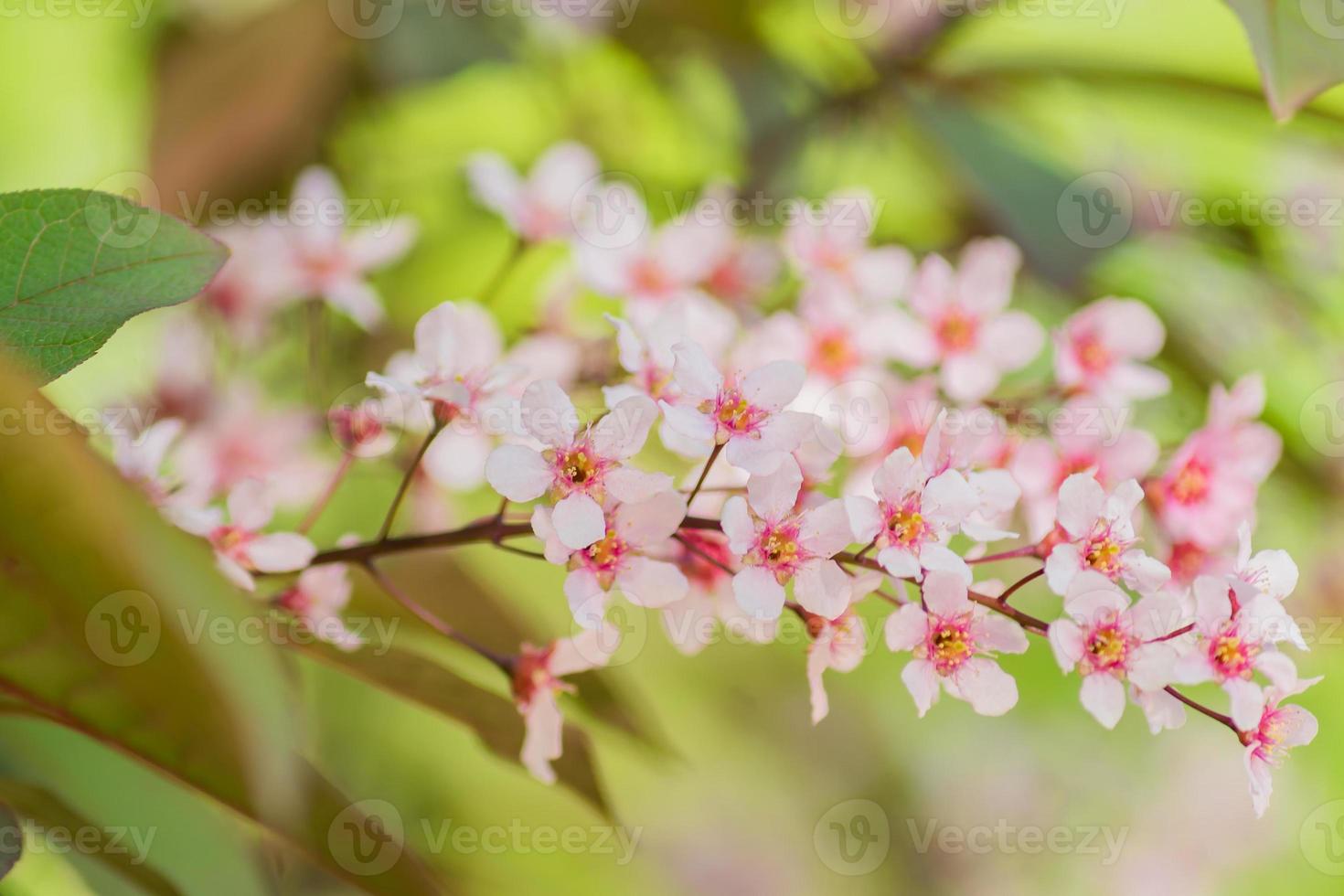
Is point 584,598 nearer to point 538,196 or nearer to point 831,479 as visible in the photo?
point 831,479

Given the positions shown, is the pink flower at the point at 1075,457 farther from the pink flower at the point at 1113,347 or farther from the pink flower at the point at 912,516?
the pink flower at the point at 912,516

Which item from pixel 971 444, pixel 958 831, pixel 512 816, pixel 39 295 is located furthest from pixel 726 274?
pixel 958 831

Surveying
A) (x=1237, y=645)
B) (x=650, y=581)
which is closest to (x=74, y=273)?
(x=650, y=581)

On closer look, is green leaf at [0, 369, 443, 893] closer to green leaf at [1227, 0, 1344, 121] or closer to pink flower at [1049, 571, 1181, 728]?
pink flower at [1049, 571, 1181, 728]

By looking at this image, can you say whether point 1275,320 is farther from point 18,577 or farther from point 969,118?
point 18,577

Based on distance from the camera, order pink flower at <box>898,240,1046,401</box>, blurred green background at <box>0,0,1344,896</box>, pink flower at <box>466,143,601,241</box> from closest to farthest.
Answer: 1. pink flower at <box>898,240,1046,401</box>
2. pink flower at <box>466,143,601,241</box>
3. blurred green background at <box>0,0,1344,896</box>

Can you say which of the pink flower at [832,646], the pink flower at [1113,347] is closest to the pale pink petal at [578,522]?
the pink flower at [832,646]

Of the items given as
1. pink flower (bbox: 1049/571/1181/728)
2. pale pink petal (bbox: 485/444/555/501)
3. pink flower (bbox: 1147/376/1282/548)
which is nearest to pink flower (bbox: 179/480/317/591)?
pale pink petal (bbox: 485/444/555/501)
